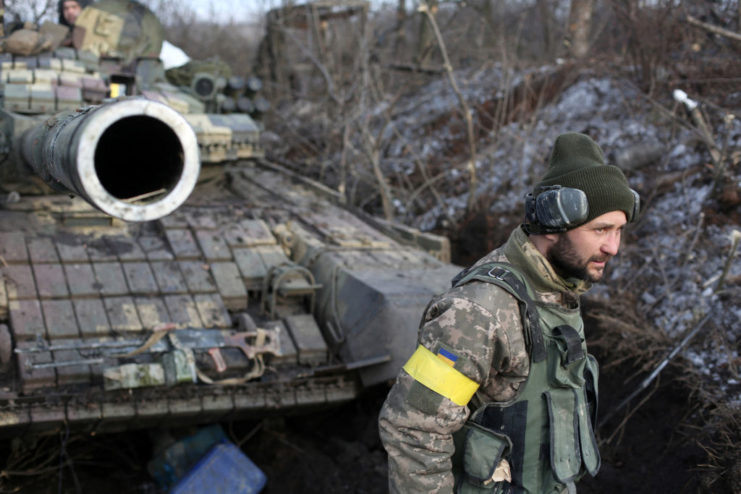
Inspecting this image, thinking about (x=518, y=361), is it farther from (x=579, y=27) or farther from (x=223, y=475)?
(x=579, y=27)

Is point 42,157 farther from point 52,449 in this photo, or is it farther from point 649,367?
point 649,367

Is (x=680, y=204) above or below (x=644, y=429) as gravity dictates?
above

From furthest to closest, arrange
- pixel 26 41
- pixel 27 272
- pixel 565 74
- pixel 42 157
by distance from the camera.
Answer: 1. pixel 565 74
2. pixel 26 41
3. pixel 27 272
4. pixel 42 157

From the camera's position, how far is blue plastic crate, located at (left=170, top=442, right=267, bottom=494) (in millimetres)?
4672

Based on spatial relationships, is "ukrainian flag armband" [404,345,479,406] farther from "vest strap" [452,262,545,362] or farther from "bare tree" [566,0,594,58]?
"bare tree" [566,0,594,58]

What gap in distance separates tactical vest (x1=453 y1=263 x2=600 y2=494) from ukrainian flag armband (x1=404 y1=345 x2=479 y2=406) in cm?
20

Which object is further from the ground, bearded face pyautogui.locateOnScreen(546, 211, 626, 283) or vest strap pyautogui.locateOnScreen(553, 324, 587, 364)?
bearded face pyautogui.locateOnScreen(546, 211, 626, 283)

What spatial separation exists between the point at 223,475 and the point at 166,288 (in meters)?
1.29

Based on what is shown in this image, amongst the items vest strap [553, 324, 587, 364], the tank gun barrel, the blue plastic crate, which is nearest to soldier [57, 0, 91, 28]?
the tank gun barrel

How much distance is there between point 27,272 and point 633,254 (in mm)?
5158

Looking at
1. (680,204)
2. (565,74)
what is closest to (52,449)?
(680,204)

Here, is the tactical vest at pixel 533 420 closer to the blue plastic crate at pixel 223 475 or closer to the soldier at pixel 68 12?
the blue plastic crate at pixel 223 475

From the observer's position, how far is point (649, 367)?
524cm

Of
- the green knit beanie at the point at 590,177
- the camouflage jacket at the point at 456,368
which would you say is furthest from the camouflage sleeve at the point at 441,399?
the green knit beanie at the point at 590,177
